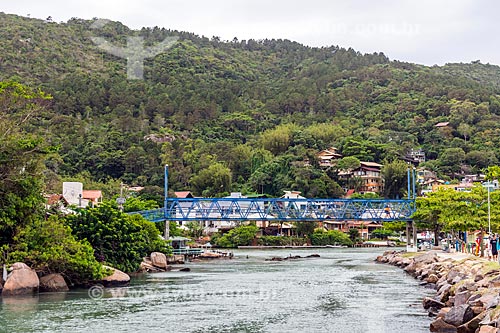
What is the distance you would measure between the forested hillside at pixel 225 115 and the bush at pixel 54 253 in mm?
53547

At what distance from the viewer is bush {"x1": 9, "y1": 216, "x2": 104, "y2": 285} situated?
34.2 meters

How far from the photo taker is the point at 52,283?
1374 inches

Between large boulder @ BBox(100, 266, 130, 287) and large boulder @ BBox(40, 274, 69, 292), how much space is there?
2.82 metres

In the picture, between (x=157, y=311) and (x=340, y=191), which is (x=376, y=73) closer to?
(x=340, y=191)

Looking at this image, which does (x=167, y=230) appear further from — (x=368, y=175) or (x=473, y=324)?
(x=368, y=175)

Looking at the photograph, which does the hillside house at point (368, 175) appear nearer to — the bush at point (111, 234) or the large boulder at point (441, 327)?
the bush at point (111, 234)

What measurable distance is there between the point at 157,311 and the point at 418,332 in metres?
10.7

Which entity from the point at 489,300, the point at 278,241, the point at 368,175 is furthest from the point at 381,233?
the point at 489,300

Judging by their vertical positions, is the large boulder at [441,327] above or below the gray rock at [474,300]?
below

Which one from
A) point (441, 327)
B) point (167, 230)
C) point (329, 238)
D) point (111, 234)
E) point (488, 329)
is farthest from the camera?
point (329, 238)

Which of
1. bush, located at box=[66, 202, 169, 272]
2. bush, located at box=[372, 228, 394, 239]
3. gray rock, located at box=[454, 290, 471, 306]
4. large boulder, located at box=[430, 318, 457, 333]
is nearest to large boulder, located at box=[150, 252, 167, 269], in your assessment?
bush, located at box=[66, 202, 169, 272]

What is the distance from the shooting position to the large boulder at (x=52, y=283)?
1367 inches

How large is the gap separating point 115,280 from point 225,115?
10715 centimetres

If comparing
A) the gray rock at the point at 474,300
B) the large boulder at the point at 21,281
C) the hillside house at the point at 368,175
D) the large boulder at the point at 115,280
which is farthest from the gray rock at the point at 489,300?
the hillside house at the point at 368,175
